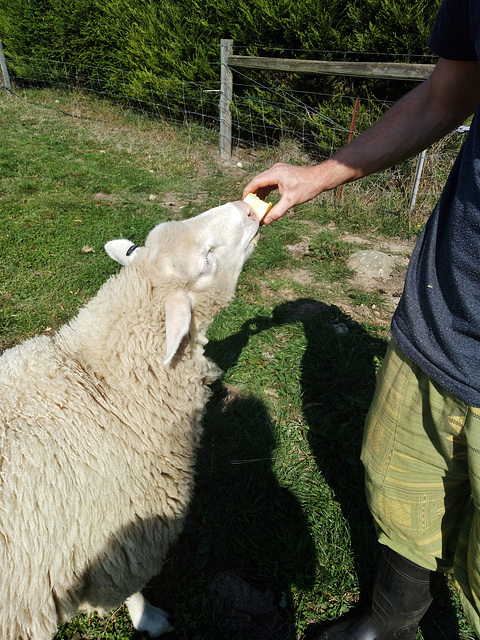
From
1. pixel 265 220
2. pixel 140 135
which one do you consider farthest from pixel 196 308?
pixel 140 135

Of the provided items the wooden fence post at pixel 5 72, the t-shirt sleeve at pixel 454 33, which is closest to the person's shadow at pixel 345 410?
the t-shirt sleeve at pixel 454 33

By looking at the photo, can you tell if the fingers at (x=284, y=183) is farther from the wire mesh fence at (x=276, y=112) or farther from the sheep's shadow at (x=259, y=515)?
the wire mesh fence at (x=276, y=112)

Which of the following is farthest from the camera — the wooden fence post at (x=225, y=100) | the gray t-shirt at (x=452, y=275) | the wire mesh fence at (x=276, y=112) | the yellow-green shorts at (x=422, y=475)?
the wooden fence post at (x=225, y=100)

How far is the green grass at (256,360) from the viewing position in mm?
2160

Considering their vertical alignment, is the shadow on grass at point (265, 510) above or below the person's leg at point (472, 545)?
below

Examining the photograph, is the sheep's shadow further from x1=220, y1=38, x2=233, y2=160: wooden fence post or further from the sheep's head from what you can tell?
x1=220, y1=38, x2=233, y2=160: wooden fence post

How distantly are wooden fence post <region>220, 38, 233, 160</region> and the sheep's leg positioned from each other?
6.45m

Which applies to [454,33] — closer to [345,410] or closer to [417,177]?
[345,410]

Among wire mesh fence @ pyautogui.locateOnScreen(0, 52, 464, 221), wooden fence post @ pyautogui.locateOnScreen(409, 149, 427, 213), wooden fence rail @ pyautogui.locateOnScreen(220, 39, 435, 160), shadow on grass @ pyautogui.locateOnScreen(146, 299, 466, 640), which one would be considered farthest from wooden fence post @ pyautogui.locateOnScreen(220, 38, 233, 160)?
shadow on grass @ pyautogui.locateOnScreen(146, 299, 466, 640)

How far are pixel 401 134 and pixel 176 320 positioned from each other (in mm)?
1125

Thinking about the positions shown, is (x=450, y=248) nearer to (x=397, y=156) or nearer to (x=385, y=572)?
(x=397, y=156)

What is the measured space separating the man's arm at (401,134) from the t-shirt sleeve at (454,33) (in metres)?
0.04

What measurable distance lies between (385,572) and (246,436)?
1163mm

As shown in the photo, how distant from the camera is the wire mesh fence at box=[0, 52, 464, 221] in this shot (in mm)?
5336
